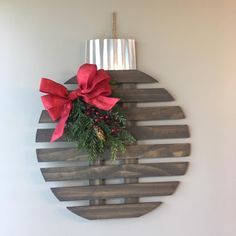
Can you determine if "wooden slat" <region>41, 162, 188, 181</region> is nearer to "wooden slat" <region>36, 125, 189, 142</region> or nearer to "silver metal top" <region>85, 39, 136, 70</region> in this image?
"wooden slat" <region>36, 125, 189, 142</region>

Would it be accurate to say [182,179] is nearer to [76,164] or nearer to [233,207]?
[233,207]

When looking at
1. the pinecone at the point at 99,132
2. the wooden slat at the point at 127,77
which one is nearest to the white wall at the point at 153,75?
the wooden slat at the point at 127,77

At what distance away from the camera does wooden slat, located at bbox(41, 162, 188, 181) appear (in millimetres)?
1614

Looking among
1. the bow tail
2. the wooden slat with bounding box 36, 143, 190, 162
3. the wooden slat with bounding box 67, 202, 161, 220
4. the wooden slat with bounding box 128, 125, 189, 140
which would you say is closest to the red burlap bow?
the bow tail

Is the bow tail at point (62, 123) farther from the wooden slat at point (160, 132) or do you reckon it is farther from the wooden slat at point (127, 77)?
the wooden slat at point (160, 132)

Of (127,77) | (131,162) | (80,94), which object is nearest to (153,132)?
(131,162)

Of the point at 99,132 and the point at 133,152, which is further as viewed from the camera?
the point at 133,152

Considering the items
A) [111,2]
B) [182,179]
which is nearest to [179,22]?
[111,2]

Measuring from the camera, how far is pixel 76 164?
1652 mm

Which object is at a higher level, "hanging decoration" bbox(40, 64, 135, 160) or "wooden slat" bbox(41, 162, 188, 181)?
"hanging decoration" bbox(40, 64, 135, 160)

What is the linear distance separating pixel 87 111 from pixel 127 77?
24 cm

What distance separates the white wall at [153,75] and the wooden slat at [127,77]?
1.9 inches

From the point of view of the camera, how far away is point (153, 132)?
1.66 m

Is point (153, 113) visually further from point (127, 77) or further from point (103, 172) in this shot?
point (103, 172)
